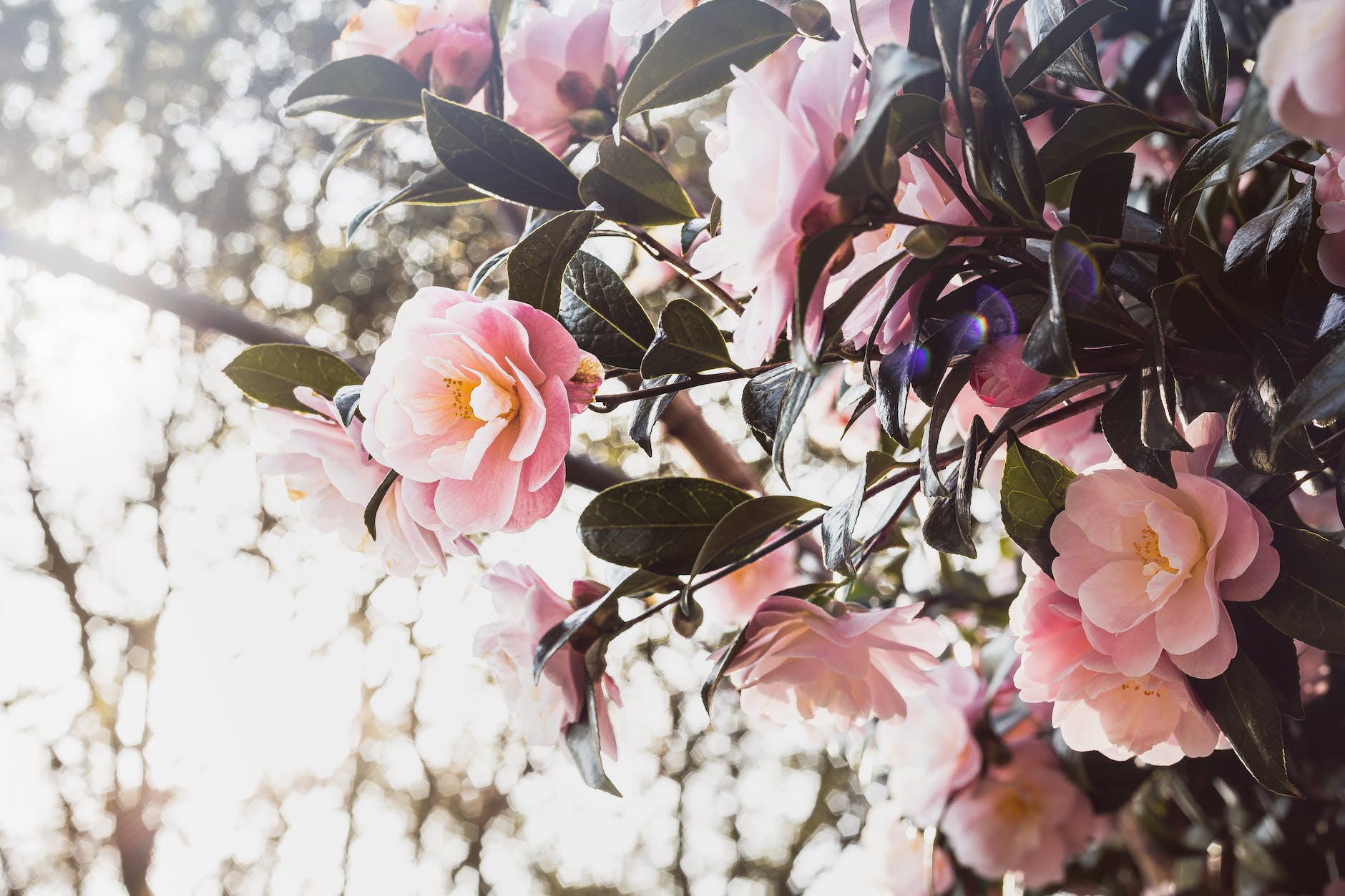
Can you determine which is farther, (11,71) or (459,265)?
(11,71)

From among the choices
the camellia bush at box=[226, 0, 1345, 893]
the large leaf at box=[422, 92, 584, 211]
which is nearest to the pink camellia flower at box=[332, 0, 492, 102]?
the camellia bush at box=[226, 0, 1345, 893]

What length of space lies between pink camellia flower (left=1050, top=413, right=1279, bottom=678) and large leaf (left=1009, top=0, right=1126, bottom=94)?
0.18 metres

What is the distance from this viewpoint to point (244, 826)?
4719 millimetres

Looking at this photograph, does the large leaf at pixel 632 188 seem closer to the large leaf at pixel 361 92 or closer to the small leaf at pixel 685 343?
the small leaf at pixel 685 343

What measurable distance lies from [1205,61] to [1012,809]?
698 millimetres

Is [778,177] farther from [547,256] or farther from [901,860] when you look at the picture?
[901,860]

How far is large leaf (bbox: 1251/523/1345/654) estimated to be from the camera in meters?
0.36

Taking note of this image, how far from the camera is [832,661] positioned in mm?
493

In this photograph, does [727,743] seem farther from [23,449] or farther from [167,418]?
[23,449]

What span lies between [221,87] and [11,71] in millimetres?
645

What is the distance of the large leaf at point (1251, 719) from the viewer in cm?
37

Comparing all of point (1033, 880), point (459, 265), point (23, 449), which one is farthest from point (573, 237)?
point (23, 449)

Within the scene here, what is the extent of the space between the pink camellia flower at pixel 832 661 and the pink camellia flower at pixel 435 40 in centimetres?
37

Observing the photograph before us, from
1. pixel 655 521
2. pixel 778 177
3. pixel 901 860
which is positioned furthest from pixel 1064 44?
pixel 901 860
